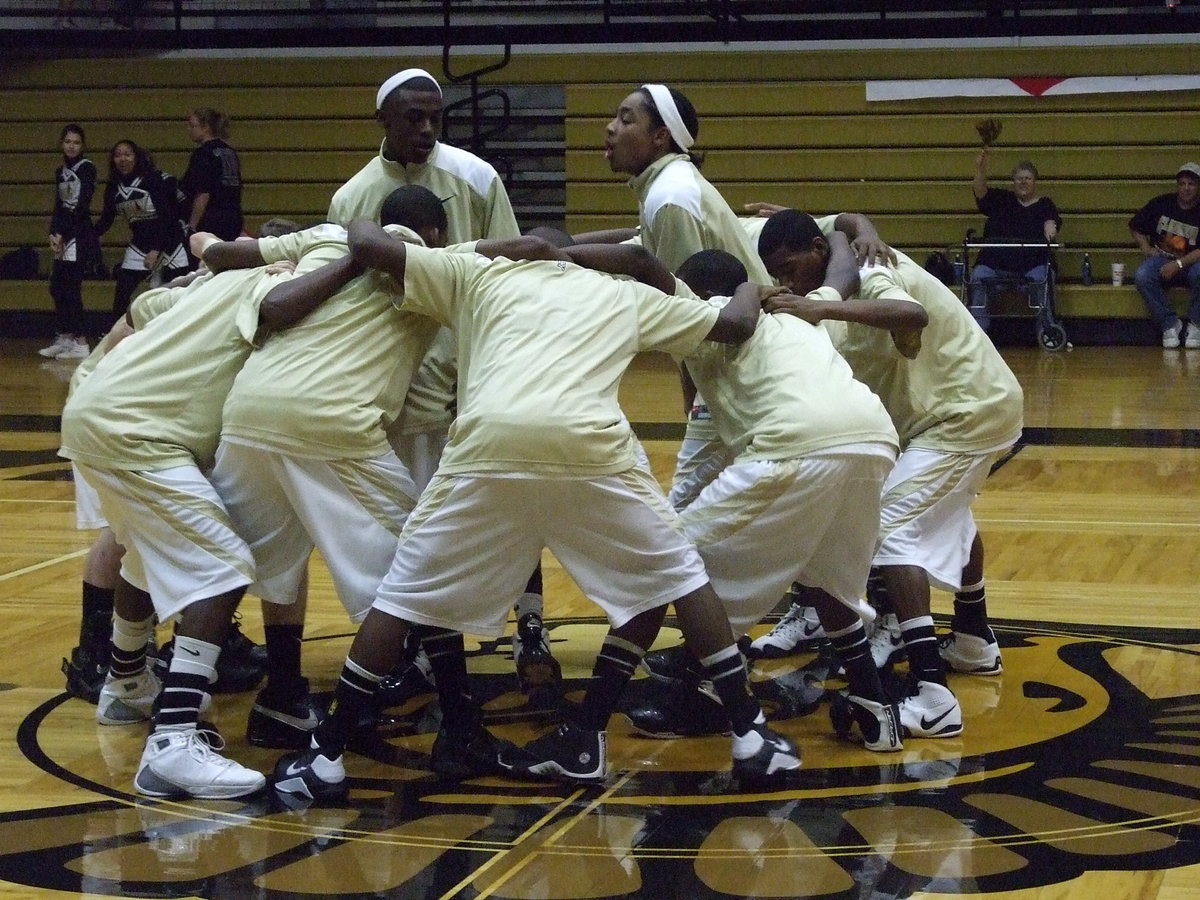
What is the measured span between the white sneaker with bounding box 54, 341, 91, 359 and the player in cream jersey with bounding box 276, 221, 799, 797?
31.9 ft

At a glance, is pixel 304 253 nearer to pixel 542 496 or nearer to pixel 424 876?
pixel 542 496

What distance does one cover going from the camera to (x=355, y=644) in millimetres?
3334

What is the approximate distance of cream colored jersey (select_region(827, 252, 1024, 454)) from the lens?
13.4ft

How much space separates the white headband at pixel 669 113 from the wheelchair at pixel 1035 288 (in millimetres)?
8383

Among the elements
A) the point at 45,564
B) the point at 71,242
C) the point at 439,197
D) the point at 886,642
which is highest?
the point at 439,197

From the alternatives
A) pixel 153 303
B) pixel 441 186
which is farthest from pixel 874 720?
pixel 153 303

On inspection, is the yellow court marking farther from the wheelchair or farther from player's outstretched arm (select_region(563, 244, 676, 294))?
the wheelchair

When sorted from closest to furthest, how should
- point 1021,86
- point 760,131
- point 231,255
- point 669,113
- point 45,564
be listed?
1. point 231,255
2. point 669,113
3. point 45,564
4. point 1021,86
5. point 760,131

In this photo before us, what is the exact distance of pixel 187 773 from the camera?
329 cm

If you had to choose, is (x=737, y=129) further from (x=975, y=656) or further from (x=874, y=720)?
(x=874, y=720)

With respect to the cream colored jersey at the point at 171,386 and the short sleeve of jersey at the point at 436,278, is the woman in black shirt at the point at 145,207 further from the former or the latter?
the short sleeve of jersey at the point at 436,278

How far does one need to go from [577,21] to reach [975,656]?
1010 centimetres

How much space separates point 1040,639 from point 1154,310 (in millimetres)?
8762

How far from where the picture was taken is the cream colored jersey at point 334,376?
3469 mm
